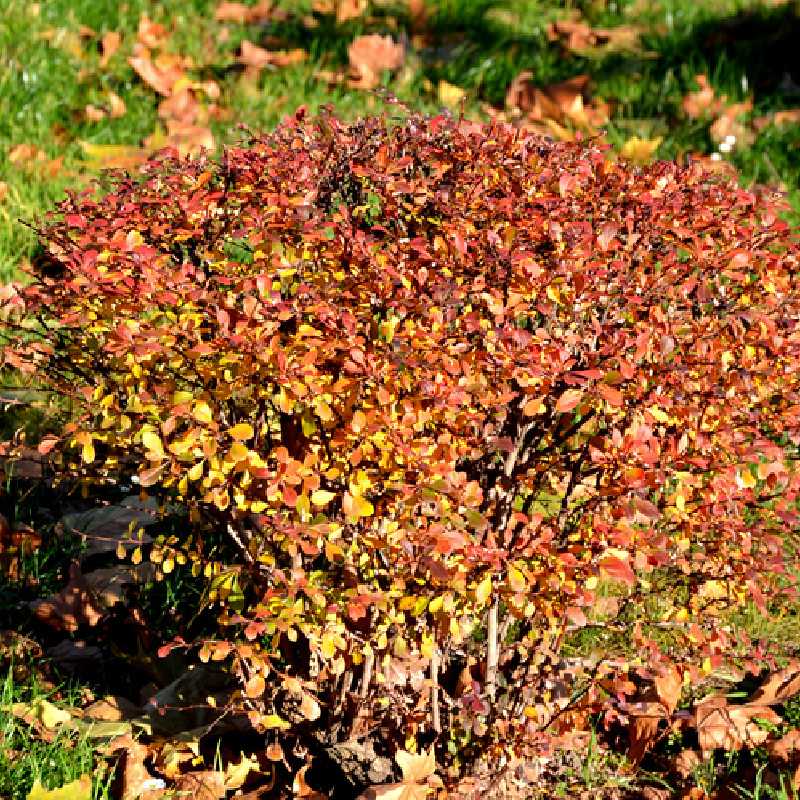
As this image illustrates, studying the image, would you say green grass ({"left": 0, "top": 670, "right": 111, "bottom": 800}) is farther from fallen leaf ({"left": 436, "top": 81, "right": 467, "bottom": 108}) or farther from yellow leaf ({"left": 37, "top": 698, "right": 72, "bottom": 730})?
fallen leaf ({"left": 436, "top": 81, "right": 467, "bottom": 108})

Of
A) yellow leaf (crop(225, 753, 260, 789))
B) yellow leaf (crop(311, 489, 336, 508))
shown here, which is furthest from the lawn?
yellow leaf (crop(311, 489, 336, 508))

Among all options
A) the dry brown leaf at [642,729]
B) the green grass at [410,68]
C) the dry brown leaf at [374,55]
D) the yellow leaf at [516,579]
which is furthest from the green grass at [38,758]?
the dry brown leaf at [374,55]

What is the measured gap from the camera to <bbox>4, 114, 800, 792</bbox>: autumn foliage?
1986mm

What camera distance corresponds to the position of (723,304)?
234 cm

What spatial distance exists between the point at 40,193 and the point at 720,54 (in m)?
3.65

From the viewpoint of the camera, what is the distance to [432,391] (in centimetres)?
193

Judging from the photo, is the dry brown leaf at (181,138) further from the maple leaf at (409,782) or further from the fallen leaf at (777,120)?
the maple leaf at (409,782)

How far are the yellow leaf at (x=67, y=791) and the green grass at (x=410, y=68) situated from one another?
2477 millimetres

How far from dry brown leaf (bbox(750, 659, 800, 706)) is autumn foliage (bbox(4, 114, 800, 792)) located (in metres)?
0.43

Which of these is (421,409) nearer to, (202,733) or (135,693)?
(202,733)

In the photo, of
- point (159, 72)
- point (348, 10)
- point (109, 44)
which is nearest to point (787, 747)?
point (159, 72)

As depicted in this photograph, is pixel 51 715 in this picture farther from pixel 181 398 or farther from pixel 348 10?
pixel 348 10

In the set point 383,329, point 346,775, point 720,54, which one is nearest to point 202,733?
point 346,775

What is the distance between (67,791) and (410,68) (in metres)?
4.39
